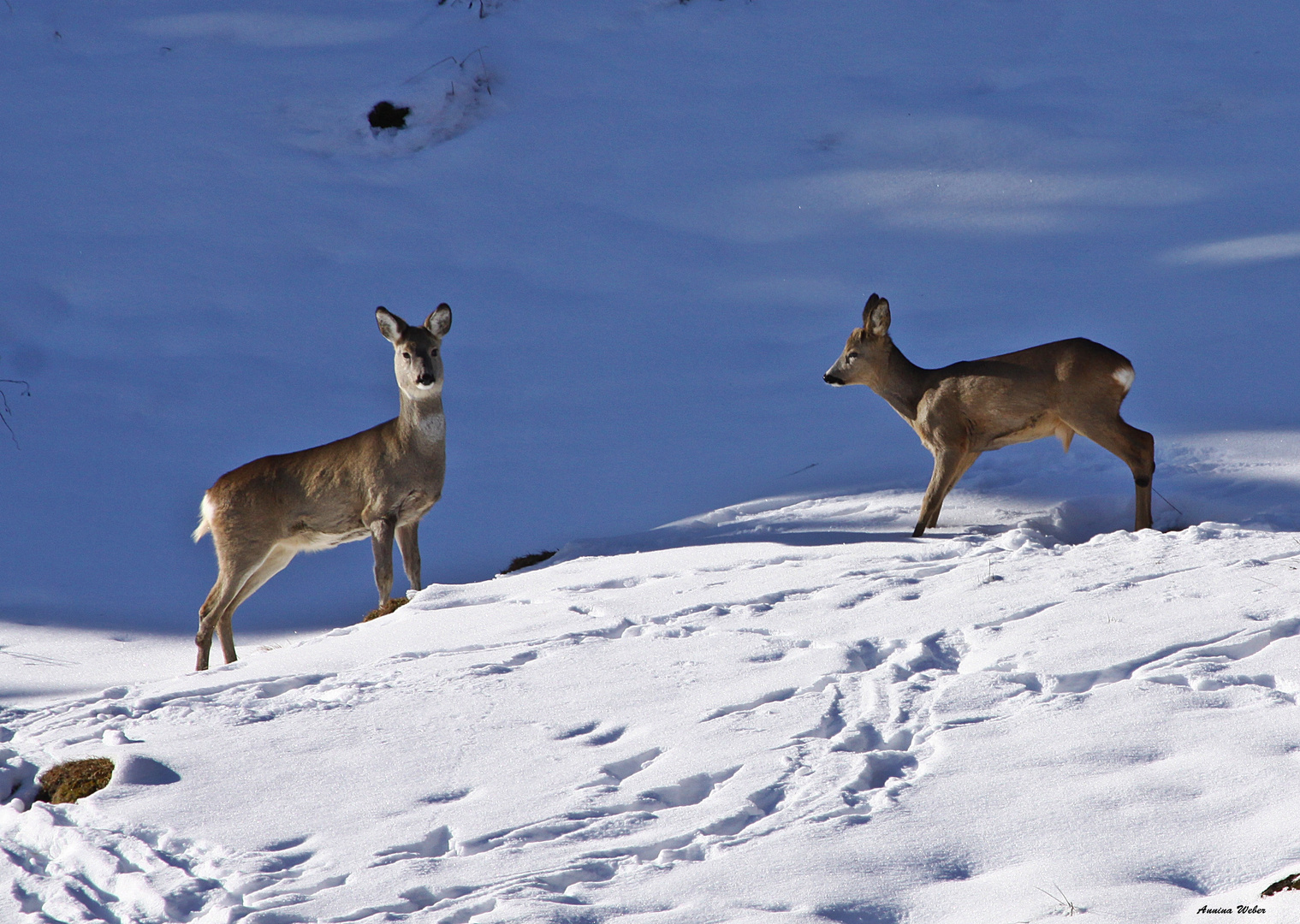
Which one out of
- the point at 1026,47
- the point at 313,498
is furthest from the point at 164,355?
the point at 1026,47

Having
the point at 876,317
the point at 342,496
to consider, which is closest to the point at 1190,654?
the point at 876,317

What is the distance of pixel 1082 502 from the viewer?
28.9 ft

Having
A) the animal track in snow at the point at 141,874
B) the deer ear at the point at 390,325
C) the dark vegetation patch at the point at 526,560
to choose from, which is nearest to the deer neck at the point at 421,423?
the deer ear at the point at 390,325

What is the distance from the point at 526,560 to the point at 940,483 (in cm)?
307

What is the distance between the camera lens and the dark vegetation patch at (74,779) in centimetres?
486

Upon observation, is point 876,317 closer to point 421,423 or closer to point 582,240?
point 421,423

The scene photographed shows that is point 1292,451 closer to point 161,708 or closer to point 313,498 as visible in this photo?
point 313,498

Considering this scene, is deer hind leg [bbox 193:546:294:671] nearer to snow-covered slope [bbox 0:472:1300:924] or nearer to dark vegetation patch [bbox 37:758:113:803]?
snow-covered slope [bbox 0:472:1300:924]

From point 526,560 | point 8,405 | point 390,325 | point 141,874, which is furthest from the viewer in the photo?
point 8,405

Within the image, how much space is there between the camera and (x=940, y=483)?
341 inches

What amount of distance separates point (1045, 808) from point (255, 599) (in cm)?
786

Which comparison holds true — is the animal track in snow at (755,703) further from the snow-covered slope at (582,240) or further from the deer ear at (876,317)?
the snow-covered slope at (582,240)

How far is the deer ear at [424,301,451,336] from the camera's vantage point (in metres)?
8.70

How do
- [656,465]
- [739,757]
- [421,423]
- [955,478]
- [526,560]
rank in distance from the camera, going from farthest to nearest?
[656,465] → [526,560] → [955,478] → [421,423] → [739,757]
